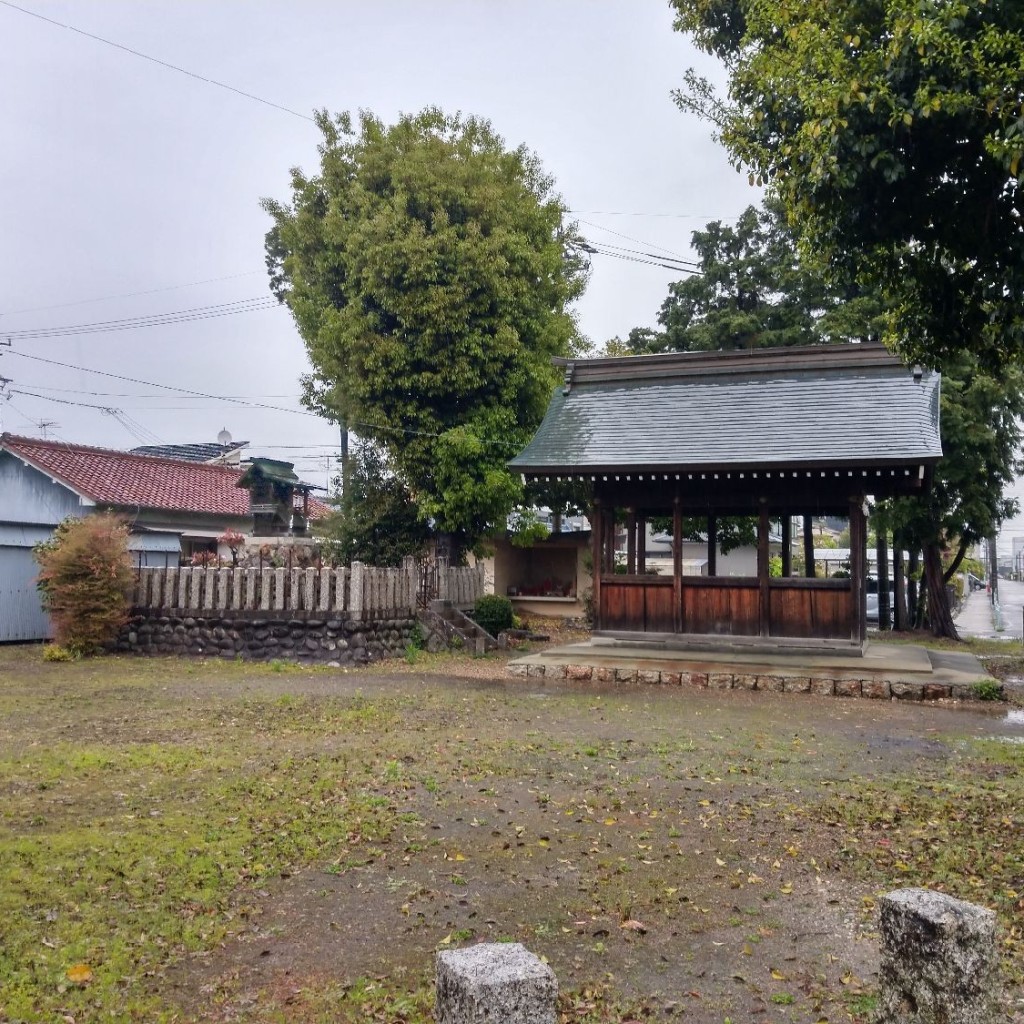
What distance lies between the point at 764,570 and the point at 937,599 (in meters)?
9.89

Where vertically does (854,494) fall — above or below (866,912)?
above

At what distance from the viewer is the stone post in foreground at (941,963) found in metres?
2.79

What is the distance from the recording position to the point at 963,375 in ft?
71.5

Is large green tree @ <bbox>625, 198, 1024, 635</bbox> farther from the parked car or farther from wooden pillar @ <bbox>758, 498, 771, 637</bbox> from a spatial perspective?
wooden pillar @ <bbox>758, 498, 771, 637</bbox>

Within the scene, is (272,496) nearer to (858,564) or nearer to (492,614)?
(492,614)

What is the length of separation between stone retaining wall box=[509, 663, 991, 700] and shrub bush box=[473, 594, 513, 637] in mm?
5350

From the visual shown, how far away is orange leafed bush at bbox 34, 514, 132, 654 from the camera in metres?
16.5

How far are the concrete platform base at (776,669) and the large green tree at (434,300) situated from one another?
6.19 meters

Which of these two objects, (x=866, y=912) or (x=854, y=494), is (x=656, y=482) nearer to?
(x=854, y=494)

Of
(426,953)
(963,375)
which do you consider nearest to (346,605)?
(426,953)

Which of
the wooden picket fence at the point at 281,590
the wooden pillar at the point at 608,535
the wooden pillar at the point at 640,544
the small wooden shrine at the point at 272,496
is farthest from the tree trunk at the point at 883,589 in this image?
the small wooden shrine at the point at 272,496

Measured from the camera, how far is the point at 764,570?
16.2 m

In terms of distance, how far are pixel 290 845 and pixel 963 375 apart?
20.9 m

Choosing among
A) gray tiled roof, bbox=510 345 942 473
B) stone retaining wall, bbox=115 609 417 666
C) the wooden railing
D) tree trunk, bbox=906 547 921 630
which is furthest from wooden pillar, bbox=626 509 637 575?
tree trunk, bbox=906 547 921 630
